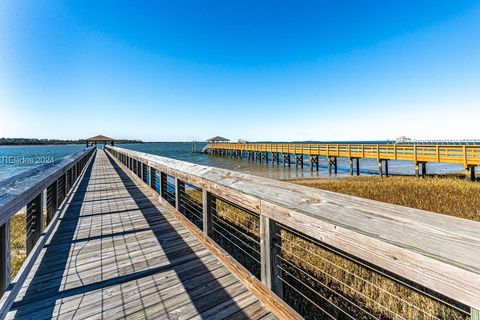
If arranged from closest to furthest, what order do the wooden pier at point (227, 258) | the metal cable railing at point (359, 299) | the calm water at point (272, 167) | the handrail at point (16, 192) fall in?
the wooden pier at point (227, 258), the handrail at point (16, 192), the metal cable railing at point (359, 299), the calm water at point (272, 167)

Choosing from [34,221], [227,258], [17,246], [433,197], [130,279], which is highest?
[34,221]

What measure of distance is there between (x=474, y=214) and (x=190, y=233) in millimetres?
7788

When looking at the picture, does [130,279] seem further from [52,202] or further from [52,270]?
[52,202]

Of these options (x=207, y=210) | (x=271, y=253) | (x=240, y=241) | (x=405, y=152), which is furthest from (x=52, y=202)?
(x=405, y=152)

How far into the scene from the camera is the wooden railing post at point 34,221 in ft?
9.11

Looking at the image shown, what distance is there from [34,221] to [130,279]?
161cm

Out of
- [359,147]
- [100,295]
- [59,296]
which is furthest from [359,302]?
[359,147]

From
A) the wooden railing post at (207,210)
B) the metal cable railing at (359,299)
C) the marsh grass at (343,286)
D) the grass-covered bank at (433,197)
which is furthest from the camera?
the grass-covered bank at (433,197)

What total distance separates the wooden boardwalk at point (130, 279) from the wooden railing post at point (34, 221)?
229 millimetres

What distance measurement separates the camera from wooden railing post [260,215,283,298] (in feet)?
5.85

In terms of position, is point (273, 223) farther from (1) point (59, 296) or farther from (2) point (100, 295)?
(1) point (59, 296)

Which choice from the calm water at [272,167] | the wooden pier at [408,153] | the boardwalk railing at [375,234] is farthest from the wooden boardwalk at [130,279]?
the wooden pier at [408,153]

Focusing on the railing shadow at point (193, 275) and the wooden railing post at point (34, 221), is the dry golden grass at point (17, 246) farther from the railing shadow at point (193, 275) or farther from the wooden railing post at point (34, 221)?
the railing shadow at point (193, 275)

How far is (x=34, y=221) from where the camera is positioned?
2988mm
